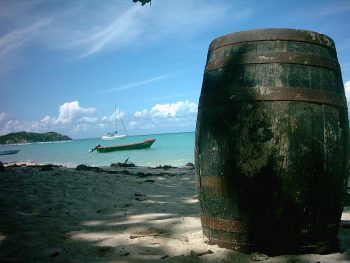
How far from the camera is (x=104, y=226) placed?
9.93 feet

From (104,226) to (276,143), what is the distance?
6.66 ft

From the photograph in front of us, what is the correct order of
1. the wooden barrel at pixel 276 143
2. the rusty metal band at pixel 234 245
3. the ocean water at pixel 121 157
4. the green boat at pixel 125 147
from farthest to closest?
the green boat at pixel 125 147 → the ocean water at pixel 121 157 → the rusty metal band at pixel 234 245 → the wooden barrel at pixel 276 143

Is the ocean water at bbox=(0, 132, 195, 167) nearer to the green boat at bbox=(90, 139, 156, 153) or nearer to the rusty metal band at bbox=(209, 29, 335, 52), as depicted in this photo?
the green boat at bbox=(90, 139, 156, 153)

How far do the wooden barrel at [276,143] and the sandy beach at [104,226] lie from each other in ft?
0.75

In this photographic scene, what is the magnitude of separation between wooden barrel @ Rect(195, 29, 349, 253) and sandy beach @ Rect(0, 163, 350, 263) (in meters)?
0.23

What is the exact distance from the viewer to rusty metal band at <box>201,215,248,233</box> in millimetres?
2107

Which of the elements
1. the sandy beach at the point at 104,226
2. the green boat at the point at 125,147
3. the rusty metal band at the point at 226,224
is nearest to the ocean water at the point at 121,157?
the green boat at the point at 125,147

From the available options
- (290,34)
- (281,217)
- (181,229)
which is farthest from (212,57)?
(181,229)

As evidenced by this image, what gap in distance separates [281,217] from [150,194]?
10.2 feet

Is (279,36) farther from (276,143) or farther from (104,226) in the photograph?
(104,226)

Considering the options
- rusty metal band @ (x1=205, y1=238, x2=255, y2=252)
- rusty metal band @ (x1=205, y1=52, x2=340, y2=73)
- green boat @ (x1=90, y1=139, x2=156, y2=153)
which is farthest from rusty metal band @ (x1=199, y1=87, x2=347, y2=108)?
green boat @ (x1=90, y1=139, x2=156, y2=153)

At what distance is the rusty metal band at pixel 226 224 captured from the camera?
6.91 feet

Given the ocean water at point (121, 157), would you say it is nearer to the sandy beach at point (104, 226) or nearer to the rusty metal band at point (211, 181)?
the sandy beach at point (104, 226)

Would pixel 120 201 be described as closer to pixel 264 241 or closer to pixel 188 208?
pixel 188 208
